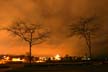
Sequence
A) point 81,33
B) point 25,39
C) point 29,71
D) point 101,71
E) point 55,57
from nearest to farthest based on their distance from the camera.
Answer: point 101,71, point 29,71, point 25,39, point 81,33, point 55,57

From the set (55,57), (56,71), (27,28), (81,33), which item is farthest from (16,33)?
(56,71)

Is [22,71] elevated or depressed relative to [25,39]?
depressed

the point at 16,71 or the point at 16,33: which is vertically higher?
the point at 16,33

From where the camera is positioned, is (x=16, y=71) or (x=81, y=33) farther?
(x=81, y=33)

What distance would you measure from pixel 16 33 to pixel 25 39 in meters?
4.02

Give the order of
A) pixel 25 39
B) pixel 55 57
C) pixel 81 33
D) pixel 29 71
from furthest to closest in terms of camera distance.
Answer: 1. pixel 55 57
2. pixel 81 33
3. pixel 25 39
4. pixel 29 71

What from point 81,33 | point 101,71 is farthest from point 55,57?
point 101,71

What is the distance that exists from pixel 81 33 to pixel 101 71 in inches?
1485

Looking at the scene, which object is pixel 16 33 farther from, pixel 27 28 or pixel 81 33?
pixel 81 33

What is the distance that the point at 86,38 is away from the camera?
245 feet

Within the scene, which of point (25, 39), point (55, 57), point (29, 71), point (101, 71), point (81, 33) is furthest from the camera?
point (55, 57)

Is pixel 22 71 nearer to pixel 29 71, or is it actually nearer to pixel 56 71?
pixel 29 71

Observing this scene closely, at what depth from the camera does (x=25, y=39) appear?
71188mm

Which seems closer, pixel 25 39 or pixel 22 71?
pixel 22 71
